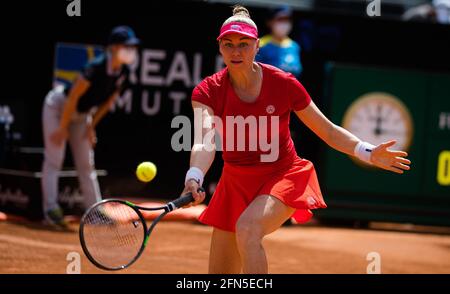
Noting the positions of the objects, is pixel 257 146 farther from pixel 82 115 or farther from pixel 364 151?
pixel 82 115

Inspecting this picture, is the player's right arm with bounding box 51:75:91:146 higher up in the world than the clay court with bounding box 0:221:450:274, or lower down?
higher up

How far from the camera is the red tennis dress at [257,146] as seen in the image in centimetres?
398

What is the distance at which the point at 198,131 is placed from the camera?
395cm

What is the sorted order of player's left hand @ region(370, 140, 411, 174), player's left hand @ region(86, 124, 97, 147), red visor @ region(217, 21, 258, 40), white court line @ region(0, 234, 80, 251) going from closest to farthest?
red visor @ region(217, 21, 258, 40) < player's left hand @ region(370, 140, 411, 174) < white court line @ region(0, 234, 80, 251) < player's left hand @ region(86, 124, 97, 147)

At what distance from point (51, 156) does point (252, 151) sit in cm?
391

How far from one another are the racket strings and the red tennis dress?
413 mm

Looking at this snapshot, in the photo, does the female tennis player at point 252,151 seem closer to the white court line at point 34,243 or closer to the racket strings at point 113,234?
the racket strings at point 113,234

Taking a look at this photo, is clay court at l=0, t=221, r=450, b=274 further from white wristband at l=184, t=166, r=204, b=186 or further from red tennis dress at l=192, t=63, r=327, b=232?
white wristband at l=184, t=166, r=204, b=186

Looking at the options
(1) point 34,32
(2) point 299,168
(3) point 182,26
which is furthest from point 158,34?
(2) point 299,168

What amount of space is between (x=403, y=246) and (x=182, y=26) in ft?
11.0

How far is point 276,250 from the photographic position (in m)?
7.02

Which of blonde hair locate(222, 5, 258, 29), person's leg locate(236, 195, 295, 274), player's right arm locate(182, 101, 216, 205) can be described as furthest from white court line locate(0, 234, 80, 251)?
blonde hair locate(222, 5, 258, 29)

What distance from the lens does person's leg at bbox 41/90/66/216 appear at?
7.46 metres

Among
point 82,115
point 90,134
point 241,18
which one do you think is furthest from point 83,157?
point 241,18
